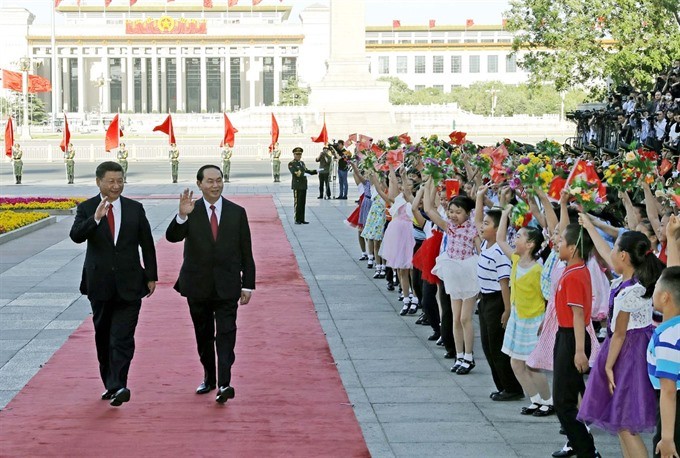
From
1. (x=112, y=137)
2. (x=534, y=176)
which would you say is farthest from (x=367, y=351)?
(x=112, y=137)

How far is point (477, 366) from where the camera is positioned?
10781mm

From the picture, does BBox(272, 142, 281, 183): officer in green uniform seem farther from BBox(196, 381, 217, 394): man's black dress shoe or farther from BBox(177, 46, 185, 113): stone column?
BBox(177, 46, 185, 113): stone column

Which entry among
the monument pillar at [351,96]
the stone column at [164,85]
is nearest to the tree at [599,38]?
the monument pillar at [351,96]

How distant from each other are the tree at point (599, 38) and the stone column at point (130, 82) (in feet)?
326

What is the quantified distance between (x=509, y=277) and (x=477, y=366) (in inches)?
65.6

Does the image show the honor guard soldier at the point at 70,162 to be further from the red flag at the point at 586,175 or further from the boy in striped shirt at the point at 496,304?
the red flag at the point at 586,175

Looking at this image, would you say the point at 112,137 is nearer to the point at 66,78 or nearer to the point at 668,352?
the point at 668,352

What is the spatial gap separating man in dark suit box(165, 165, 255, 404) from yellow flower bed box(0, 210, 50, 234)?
Result: 44.4ft

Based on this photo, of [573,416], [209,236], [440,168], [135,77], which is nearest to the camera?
[573,416]

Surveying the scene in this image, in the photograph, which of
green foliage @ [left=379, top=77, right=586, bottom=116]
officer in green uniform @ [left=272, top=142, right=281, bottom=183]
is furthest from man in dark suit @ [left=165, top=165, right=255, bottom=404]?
green foliage @ [left=379, top=77, right=586, bottom=116]

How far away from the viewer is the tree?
32125 millimetres

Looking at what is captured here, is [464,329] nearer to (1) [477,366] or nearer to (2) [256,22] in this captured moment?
(1) [477,366]

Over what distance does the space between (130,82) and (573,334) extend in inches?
5100

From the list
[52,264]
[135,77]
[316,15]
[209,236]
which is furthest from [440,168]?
[135,77]
